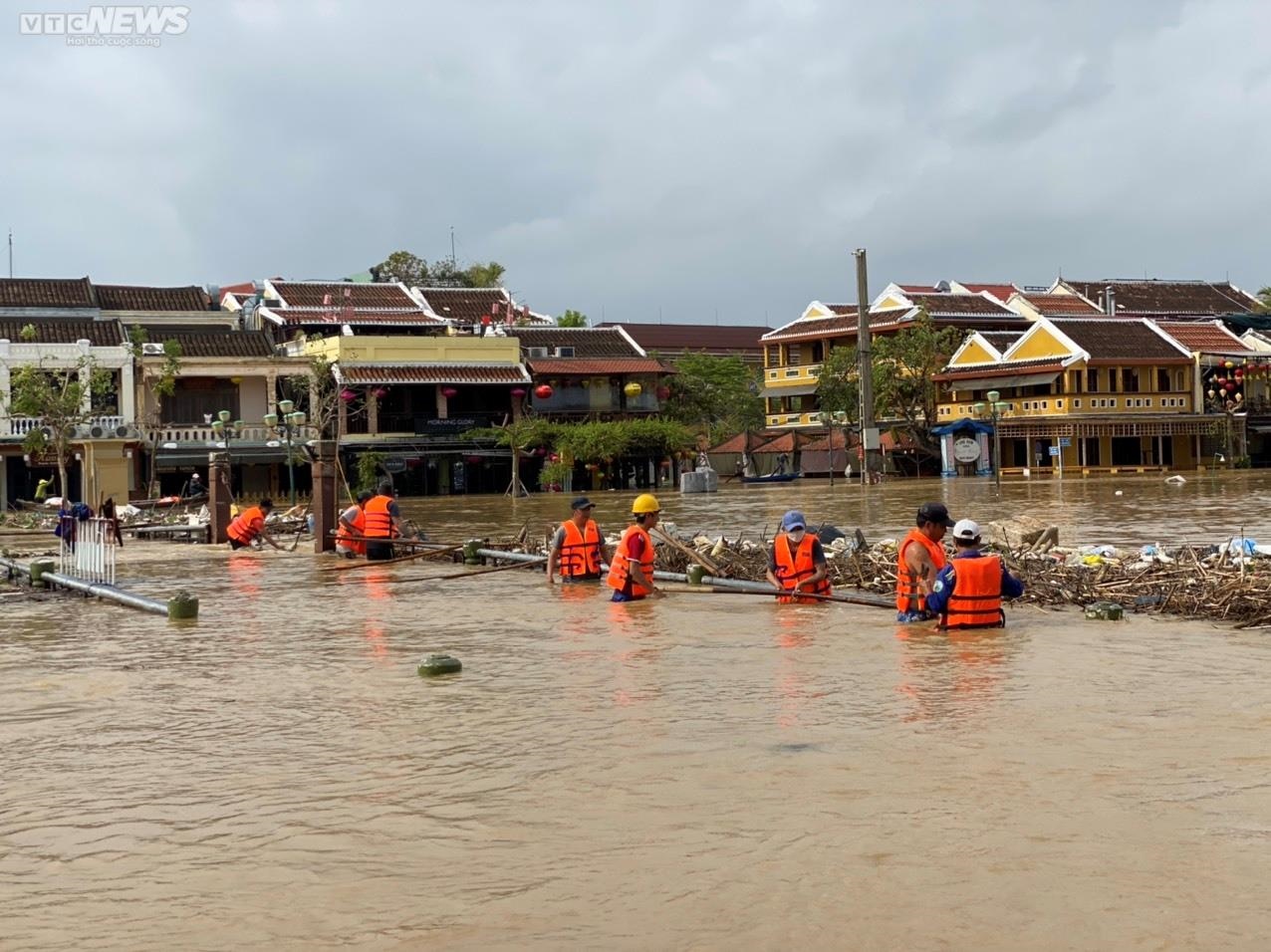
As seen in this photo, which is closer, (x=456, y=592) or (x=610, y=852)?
(x=610, y=852)

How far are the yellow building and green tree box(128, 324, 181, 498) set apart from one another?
30.1 metres

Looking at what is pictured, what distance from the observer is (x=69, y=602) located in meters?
18.3

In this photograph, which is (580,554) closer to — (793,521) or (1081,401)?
(793,521)

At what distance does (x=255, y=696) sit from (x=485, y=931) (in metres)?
5.65

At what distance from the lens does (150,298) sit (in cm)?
6078

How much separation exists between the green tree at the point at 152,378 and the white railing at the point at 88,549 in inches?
1142

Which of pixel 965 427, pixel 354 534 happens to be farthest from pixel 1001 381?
pixel 354 534

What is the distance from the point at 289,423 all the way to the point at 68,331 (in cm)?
1030

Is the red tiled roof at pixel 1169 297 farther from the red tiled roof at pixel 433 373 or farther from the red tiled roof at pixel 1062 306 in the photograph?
the red tiled roof at pixel 433 373

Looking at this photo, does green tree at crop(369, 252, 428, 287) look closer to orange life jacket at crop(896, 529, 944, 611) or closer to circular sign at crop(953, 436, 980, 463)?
circular sign at crop(953, 436, 980, 463)

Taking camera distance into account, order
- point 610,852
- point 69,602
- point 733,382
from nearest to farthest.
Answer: point 610,852 → point 69,602 → point 733,382

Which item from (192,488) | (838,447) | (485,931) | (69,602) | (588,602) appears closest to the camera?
(485,931)

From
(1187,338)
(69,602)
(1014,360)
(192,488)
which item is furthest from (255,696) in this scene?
(1187,338)

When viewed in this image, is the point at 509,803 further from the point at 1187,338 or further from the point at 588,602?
the point at 1187,338
